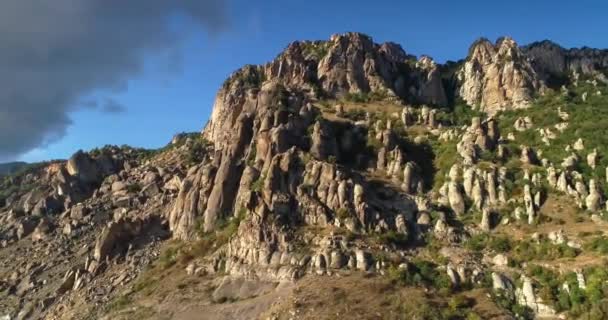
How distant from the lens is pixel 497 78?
14500 cm

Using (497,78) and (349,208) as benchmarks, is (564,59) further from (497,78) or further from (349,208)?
(349,208)

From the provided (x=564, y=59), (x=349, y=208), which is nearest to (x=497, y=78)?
(x=564, y=59)

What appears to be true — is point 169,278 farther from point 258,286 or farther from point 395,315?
point 395,315

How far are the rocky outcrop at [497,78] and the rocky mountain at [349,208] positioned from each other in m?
0.42

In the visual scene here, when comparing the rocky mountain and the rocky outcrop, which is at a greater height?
the rocky outcrop

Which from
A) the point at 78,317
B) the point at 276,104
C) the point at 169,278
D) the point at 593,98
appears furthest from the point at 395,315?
the point at 593,98

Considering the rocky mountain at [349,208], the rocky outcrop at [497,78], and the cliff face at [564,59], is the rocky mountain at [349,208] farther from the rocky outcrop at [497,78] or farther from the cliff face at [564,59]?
the cliff face at [564,59]

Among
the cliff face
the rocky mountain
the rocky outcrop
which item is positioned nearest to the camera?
the rocky mountain

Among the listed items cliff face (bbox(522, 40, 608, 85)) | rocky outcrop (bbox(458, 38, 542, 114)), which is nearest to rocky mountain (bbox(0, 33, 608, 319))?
rocky outcrop (bbox(458, 38, 542, 114))

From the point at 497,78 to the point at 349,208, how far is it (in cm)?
6488

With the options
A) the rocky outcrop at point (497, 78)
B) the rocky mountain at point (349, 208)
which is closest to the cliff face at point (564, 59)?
the rocky mountain at point (349, 208)

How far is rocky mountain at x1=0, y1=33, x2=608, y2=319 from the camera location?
81.6 meters

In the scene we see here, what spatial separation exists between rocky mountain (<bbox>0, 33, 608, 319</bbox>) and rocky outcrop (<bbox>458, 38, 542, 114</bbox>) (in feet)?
1.38

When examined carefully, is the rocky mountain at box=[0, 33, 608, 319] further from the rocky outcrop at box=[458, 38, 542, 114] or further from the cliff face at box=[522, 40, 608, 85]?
the cliff face at box=[522, 40, 608, 85]
